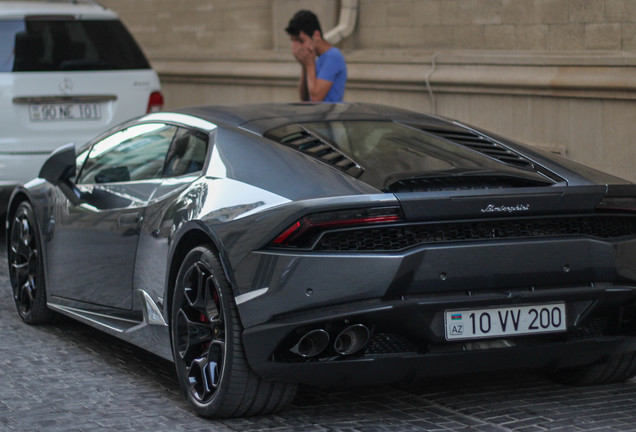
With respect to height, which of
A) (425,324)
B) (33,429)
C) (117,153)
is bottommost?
(33,429)

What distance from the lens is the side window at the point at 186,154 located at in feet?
18.9

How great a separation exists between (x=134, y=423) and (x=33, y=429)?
40cm

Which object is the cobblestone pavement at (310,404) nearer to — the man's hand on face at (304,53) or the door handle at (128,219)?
the door handle at (128,219)

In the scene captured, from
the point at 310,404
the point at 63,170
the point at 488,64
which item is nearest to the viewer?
the point at 310,404

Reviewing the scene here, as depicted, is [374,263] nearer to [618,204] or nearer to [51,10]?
[618,204]

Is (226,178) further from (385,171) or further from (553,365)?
(553,365)

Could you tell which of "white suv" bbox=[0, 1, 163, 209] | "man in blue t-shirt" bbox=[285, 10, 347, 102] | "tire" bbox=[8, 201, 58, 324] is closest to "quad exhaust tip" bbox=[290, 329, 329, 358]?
"tire" bbox=[8, 201, 58, 324]

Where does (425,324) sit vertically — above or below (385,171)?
below

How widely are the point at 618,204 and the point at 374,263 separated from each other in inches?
42.4

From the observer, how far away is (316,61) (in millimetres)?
9508

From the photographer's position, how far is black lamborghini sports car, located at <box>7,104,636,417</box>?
4738 millimetres

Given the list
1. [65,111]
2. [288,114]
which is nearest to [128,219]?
[288,114]

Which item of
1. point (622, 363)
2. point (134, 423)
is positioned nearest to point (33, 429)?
point (134, 423)

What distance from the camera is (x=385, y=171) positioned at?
200 inches
